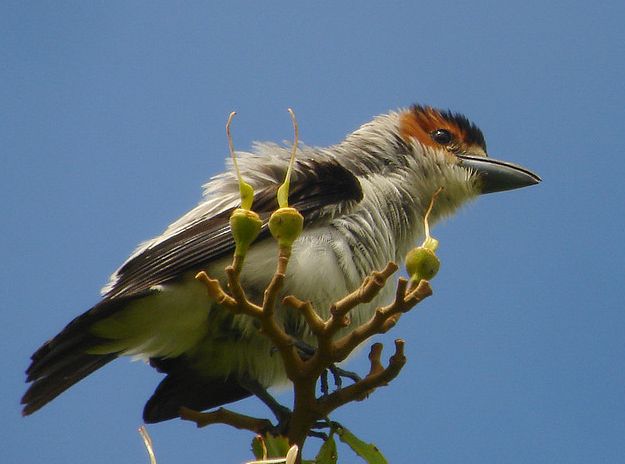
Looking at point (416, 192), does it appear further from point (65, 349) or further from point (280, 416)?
point (65, 349)

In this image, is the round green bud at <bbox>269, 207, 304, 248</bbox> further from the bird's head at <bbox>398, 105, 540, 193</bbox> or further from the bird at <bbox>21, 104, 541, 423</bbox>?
the bird's head at <bbox>398, 105, 540, 193</bbox>

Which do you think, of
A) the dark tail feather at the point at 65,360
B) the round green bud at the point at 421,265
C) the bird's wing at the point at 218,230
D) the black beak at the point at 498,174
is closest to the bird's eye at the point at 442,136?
the black beak at the point at 498,174

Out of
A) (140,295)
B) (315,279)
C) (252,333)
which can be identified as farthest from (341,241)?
(140,295)

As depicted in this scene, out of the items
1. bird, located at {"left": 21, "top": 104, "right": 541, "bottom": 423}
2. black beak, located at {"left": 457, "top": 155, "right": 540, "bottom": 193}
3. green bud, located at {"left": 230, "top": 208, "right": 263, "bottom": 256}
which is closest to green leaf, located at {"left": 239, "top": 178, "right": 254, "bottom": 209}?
green bud, located at {"left": 230, "top": 208, "right": 263, "bottom": 256}

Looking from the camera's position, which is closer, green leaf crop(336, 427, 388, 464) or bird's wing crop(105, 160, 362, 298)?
green leaf crop(336, 427, 388, 464)

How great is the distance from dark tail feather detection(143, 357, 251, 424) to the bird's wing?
0.63 metres

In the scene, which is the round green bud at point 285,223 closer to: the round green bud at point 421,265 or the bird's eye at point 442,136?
the round green bud at point 421,265

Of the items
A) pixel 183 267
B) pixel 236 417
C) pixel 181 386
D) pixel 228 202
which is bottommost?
pixel 236 417

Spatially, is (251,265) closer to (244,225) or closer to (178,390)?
(178,390)

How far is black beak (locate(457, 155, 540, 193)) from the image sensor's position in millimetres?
5238

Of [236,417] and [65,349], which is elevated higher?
[65,349]

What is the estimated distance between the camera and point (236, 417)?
2938mm

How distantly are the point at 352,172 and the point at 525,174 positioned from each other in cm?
108

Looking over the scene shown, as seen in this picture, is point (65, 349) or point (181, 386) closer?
point (65, 349)
